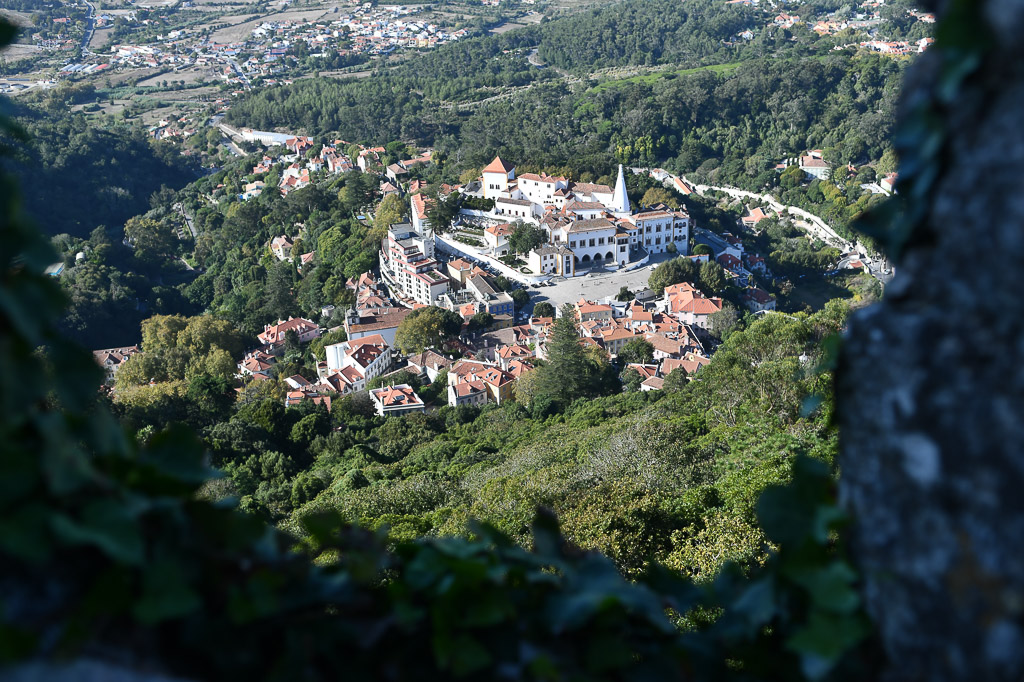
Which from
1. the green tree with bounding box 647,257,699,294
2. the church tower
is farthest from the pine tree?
the church tower

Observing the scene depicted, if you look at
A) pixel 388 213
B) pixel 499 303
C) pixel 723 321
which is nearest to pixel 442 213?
pixel 388 213

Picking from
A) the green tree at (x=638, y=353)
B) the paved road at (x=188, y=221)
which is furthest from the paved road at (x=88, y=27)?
the green tree at (x=638, y=353)

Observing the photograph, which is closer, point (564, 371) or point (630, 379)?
point (564, 371)

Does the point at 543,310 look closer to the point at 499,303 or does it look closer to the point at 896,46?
the point at 499,303

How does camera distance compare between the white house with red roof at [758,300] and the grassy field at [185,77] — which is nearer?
the white house with red roof at [758,300]

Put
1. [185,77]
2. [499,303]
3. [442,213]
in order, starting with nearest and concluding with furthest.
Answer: [499,303] < [442,213] < [185,77]

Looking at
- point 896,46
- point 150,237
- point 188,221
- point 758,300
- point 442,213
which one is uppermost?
point 896,46

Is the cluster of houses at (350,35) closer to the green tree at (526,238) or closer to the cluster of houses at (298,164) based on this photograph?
the cluster of houses at (298,164)
